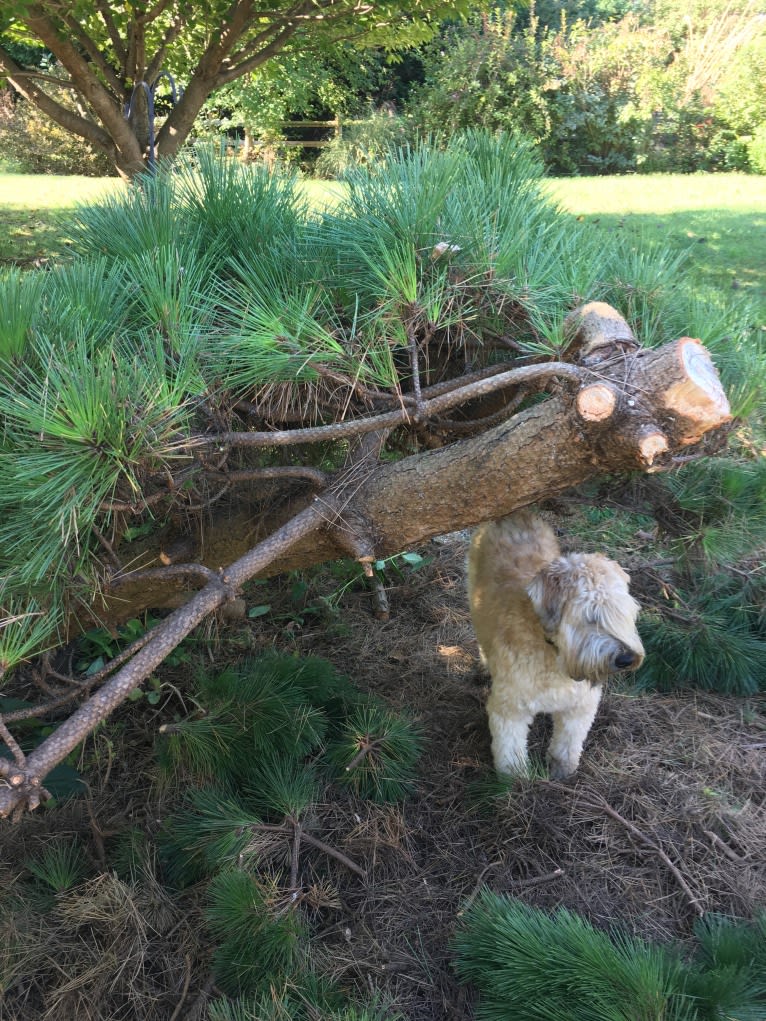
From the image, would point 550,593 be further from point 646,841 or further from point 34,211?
point 34,211

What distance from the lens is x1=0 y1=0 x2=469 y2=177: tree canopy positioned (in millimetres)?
4500

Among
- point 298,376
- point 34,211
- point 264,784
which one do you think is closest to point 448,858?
point 264,784

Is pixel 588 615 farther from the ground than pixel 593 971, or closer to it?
farther from the ground

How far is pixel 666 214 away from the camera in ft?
30.3

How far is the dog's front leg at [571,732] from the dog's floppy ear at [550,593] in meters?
0.36

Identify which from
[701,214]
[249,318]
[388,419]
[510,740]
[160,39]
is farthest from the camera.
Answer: [701,214]

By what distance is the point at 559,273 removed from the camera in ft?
6.62

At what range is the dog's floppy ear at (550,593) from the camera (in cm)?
236

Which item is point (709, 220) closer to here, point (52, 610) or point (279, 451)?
point (279, 451)

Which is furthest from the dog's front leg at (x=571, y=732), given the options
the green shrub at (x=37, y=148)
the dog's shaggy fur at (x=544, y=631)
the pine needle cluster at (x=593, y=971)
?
the green shrub at (x=37, y=148)

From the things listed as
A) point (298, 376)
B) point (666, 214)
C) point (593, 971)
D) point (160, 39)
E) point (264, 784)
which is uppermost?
point (160, 39)

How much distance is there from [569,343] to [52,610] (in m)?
1.37

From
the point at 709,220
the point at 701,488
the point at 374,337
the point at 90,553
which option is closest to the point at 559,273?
the point at 374,337

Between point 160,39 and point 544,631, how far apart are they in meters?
5.32
